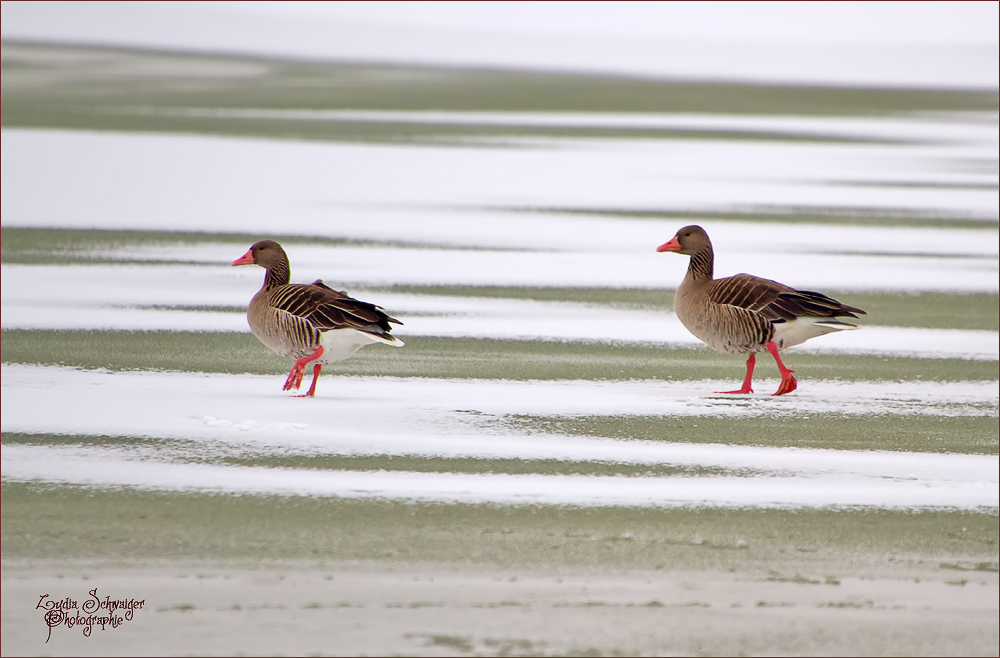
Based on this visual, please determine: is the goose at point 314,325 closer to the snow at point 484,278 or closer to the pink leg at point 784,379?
the snow at point 484,278

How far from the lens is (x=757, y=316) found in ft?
23.1

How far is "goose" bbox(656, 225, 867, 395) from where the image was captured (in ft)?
23.0

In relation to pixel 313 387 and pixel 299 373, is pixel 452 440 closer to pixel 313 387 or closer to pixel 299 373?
pixel 313 387

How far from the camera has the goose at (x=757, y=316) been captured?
7016 mm

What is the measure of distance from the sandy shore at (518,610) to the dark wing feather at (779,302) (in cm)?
242

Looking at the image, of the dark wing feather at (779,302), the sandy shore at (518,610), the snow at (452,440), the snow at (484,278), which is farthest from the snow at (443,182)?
the sandy shore at (518,610)

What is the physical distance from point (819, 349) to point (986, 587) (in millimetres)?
3723

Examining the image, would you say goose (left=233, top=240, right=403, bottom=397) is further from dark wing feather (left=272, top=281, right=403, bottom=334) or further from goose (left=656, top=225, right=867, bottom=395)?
goose (left=656, top=225, right=867, bottom=395)

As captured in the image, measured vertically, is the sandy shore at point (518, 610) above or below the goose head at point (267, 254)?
below

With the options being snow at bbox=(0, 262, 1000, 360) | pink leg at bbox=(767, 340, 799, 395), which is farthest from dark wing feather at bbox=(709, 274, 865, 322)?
snow at bbox=(0, 262, 1000, 360)

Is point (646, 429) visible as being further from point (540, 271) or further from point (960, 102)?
point (960, 102)

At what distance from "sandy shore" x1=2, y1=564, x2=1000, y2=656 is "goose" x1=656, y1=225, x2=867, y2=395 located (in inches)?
95.6

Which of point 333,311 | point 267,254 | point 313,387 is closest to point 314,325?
point 333,311

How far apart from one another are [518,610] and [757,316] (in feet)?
10.1
